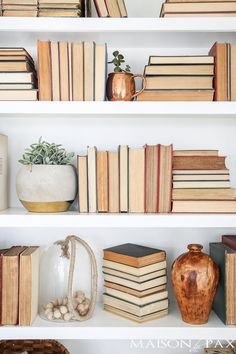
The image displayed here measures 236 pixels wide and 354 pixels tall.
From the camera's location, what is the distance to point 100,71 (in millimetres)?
1329

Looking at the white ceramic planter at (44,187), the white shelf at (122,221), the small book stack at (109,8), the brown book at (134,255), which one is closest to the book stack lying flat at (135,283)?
the brown book at (134,255)

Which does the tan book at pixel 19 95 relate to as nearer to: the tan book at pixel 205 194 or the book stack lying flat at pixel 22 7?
the book stack lying flat at pixel 22 7

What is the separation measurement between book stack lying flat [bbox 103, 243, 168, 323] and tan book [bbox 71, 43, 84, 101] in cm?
52

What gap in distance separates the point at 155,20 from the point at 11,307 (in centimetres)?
98

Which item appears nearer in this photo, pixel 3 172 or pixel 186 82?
pixel 186 82

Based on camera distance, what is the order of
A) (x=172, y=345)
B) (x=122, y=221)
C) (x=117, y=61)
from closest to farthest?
1. (x=122, y=221)
2. (x=117, y=61)
3. (x=172, y=345)

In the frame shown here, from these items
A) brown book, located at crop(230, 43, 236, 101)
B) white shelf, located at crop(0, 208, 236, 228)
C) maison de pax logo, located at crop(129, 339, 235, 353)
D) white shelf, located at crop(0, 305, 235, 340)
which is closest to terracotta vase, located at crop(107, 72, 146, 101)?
brown book, located at crop(230, 43, 236, 101)

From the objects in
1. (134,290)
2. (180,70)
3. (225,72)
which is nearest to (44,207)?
(134,290)

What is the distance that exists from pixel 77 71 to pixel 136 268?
25.2 inches

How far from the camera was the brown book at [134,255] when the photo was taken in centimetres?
134

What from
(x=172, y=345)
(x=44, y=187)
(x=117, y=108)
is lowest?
(x=172, y=345)

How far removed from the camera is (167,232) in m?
1.56

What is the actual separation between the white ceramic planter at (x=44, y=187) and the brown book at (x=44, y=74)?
224mm

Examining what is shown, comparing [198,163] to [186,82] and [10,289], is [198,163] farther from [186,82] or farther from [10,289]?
[10,289]
